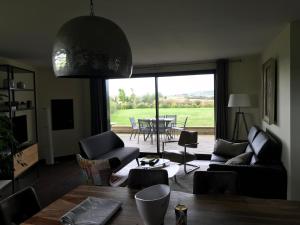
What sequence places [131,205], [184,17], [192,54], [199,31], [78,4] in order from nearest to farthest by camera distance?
[131,205], [78,4], [184,17], [199,31], [192,54]

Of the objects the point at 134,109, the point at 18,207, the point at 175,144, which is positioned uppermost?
the point at 134,109

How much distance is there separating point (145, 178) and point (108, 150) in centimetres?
360

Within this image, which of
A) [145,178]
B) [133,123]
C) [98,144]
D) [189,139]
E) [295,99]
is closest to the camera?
[145,178]

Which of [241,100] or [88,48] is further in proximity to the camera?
[241,100]

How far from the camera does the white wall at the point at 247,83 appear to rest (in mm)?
5719

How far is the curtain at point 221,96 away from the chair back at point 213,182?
3984 mm

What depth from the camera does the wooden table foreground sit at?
155cm

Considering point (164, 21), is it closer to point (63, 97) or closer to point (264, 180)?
point (264, 180)

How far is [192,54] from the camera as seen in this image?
5.12 m

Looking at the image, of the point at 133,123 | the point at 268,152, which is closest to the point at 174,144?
the point at 133,123

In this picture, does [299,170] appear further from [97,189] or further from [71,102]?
[71,102]

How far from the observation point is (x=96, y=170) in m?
3.81

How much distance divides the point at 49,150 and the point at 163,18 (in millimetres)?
4589

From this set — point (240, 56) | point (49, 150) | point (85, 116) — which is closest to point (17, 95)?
point (49, 150)
